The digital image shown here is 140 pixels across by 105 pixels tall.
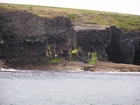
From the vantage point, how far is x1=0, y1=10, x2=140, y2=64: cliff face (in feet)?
282

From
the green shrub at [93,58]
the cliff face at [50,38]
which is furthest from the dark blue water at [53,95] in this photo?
the green shrub at [93,58]

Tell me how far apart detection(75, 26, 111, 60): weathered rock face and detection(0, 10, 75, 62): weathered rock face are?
863 centimetres

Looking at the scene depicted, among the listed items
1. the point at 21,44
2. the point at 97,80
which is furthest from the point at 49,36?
the point at 97,80

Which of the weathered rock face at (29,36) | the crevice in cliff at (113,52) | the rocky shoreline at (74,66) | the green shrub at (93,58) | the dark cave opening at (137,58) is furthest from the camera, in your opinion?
the dark cave opening at (137,58)

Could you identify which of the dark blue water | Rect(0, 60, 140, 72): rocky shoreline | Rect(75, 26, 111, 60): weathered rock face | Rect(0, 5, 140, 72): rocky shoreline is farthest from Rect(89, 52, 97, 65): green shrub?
the dark blue water

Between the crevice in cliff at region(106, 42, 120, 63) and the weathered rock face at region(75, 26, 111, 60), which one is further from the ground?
the weathered rock face at region(75, 26, 111, 60)

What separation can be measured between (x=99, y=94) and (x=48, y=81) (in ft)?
48.4

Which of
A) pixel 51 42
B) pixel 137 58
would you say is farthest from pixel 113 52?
pixel 51 42

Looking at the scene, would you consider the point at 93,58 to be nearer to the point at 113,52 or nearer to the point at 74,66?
the point at 74,66

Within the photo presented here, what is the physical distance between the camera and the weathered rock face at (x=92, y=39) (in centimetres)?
10294

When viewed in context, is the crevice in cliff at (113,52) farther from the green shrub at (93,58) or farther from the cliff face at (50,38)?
the green shrub at (93,58)

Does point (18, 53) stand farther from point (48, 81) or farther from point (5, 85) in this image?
point (5, 85)

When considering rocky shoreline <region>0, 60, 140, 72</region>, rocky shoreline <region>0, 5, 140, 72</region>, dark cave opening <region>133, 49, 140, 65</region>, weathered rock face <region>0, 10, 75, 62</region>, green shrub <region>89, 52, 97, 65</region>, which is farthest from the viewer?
Answer: dark cave opening <region>133, 49, 140, 65</region>

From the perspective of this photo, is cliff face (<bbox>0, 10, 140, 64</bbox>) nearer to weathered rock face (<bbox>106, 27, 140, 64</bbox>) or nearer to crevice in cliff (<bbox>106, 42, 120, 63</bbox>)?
weathered rock face (<bbox>106, 27, 140, 64</bbox>)
